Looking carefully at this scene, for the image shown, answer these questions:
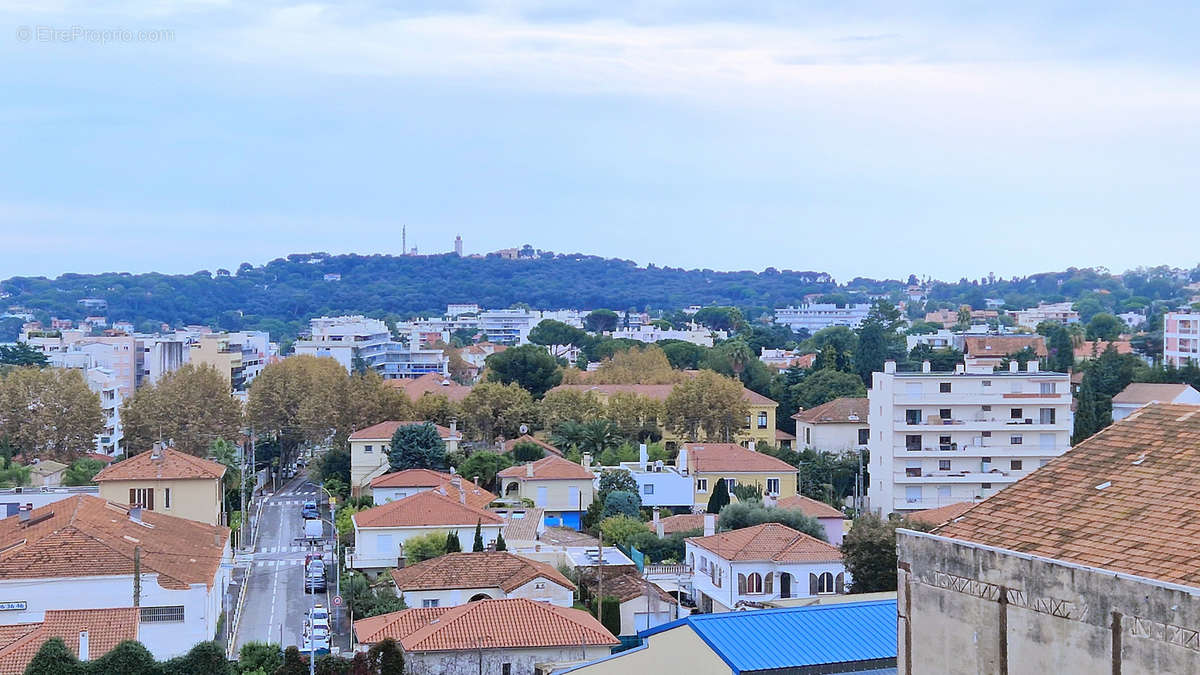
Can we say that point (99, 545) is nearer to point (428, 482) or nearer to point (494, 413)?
point (428, 482)

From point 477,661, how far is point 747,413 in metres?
43.4

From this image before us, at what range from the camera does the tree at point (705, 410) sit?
210 ft

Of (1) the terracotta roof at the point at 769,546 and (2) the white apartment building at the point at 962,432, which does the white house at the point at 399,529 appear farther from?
(2) the white apartment building at the point at 962,432

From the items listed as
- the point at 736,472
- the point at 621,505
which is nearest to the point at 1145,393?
the point at 736,472

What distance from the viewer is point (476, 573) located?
3194cm

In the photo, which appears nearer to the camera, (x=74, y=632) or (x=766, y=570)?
(x=74, y=632)

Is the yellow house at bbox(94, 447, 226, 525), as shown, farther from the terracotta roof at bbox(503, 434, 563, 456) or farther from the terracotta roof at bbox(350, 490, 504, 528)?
the terracotta roof at bbox(503, 434, 563, 456)

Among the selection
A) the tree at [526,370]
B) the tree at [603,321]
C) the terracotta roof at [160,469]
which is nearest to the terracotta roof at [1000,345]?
the tree at [526,370]

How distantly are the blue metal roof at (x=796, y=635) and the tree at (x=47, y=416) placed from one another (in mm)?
47141

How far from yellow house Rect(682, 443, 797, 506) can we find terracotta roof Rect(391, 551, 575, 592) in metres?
19.3

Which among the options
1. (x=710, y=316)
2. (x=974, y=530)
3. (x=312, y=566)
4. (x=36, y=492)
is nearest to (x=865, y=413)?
(x=312, y=566)

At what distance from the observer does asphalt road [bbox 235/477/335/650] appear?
31531mm

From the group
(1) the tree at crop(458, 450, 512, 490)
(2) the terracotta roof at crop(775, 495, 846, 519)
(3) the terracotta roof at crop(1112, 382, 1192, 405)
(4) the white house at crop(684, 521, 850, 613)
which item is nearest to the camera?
(4) the white house at crop(684, 521, 850, 613)

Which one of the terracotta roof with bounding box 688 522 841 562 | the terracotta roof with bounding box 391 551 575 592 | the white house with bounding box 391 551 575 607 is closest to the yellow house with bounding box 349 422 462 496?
the terracotta roof with bounding box 688 522 841 562
